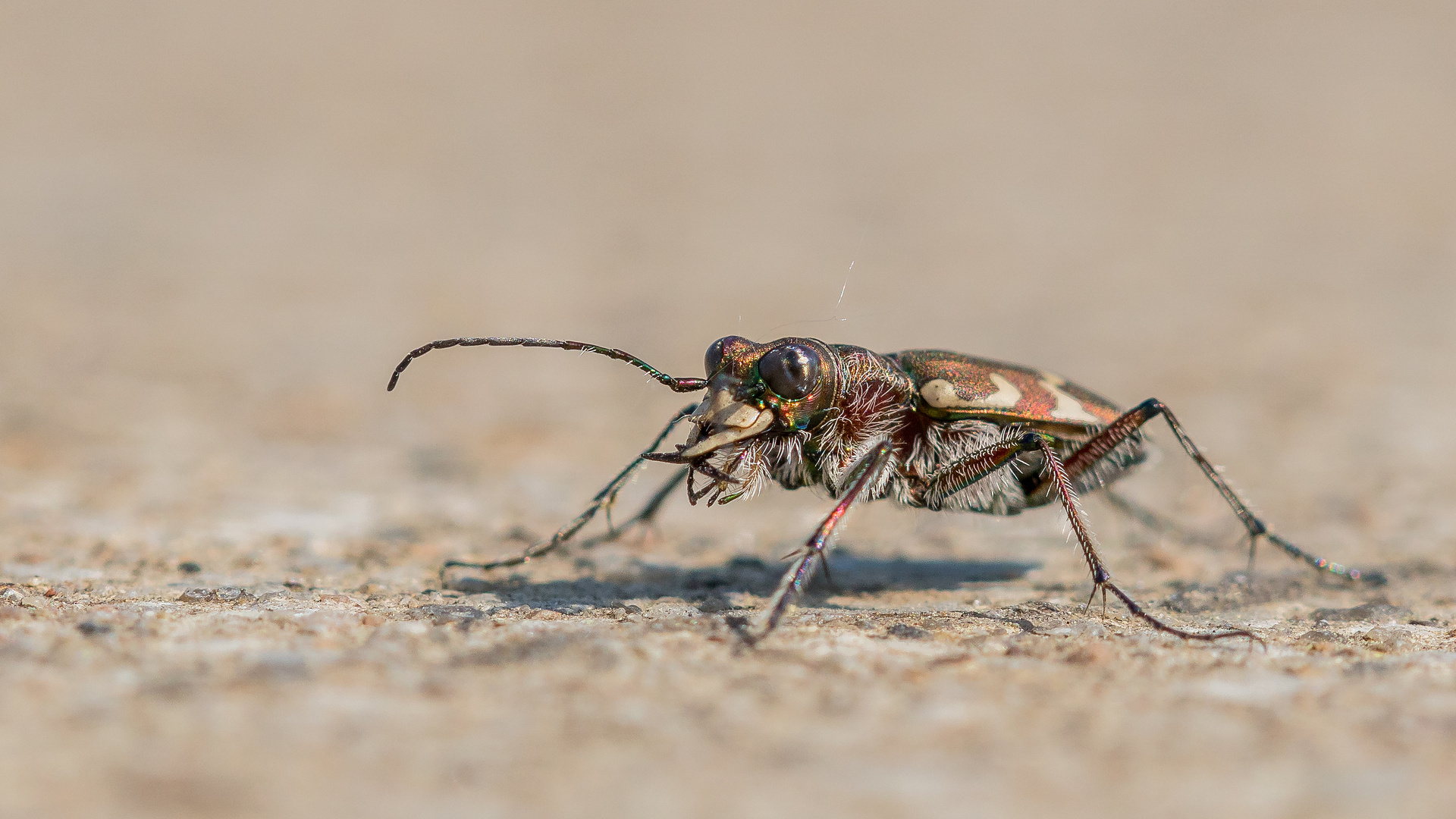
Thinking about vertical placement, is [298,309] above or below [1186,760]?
above

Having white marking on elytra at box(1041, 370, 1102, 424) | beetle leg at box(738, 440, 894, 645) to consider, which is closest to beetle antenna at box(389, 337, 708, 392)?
beetle leg at box(738, 440, 894, 645)

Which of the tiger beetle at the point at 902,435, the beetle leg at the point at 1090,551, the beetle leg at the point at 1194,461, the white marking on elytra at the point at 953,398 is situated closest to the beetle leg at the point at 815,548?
the tiger beetle at the point at 902,435

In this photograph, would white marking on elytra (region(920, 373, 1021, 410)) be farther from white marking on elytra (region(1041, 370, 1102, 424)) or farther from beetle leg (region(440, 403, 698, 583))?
beetle leg (region(440, 403, 698, 583))

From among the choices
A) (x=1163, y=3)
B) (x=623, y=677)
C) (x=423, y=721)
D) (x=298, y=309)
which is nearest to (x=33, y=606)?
(x=423, y=721)

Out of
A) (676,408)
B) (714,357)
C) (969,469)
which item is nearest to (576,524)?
(714,357)

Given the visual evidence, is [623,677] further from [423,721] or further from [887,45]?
[887,45]

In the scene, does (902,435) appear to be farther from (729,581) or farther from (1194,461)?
(1194,461)
